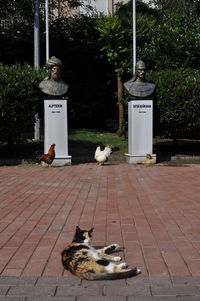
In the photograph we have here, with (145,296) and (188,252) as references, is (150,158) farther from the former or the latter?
(145,296)

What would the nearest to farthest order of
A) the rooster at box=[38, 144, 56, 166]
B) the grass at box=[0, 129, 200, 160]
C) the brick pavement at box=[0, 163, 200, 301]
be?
the brick pavement at box=[0, 163, 200, 301]
the rooster at box=[38, 144, 56, 166]
the grass at box=[0, 129, 200, 160]

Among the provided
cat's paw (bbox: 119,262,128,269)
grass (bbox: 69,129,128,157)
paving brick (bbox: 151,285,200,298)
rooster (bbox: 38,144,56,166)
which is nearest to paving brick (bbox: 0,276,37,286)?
cat's paw (bbox: 119,262,128,269)

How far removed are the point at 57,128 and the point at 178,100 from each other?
387cm

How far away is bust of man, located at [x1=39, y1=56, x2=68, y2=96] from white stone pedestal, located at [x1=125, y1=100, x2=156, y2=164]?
2204 mm

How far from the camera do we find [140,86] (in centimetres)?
1342

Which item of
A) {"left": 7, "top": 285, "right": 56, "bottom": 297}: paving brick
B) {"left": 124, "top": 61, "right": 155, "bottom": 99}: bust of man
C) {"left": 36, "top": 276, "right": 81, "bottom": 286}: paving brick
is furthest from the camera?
{"left": 124, "top": 61, "right": 155, "bottom": 99}: bust of man

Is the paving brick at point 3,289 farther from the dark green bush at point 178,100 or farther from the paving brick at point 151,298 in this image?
the dark green bush at point 178,100

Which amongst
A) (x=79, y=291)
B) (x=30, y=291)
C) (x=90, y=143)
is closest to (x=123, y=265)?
(x=79, y=291)

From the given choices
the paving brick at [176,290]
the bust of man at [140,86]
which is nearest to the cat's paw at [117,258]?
the paving brick at [176,290]

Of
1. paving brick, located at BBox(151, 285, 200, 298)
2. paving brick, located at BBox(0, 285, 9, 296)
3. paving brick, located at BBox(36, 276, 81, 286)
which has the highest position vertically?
paving brick, located at BBox(151, 285, 200, 298)

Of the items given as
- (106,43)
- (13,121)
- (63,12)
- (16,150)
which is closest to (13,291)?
(13,121)

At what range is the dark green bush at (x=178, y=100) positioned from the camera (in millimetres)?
13578

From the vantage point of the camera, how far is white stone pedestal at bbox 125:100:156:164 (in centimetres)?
1329

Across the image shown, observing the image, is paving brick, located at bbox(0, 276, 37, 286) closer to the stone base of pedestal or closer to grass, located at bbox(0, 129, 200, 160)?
the stone base of pedestal
